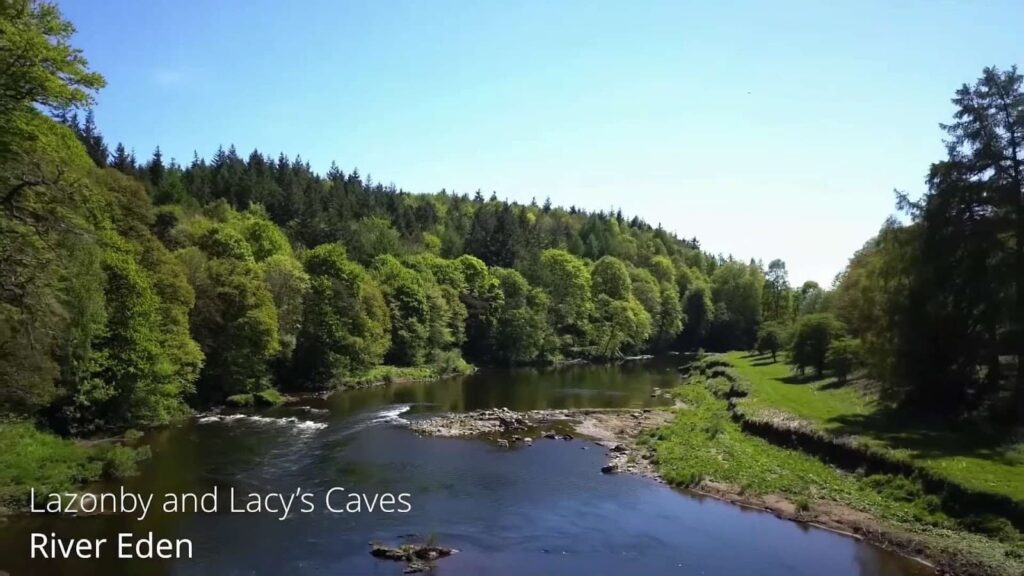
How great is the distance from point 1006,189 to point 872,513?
19.9 metres

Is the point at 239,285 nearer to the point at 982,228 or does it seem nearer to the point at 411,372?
the point at 411,372

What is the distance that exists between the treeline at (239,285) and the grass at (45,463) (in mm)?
1959

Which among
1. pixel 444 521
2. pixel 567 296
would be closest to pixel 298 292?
pixel 444 521

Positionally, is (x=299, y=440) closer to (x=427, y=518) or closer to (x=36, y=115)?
(x=427, y=518)

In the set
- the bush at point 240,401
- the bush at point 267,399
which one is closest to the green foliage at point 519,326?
the bush at point 267,399

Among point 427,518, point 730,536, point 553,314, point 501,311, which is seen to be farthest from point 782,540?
point 553,314

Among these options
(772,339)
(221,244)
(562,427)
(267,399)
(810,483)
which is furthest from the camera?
(772,339)

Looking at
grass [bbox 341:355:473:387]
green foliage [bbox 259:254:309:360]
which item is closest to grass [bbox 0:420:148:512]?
green foliage [bbox 259:254:309:360]

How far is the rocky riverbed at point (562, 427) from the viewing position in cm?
4525

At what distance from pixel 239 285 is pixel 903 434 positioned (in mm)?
50590

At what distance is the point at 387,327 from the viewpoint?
8388 centimetres

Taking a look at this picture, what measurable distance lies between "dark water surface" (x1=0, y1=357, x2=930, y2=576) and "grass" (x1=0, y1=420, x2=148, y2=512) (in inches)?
58.4

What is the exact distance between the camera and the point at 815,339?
216 ft

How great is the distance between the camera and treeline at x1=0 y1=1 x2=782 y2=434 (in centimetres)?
2020
